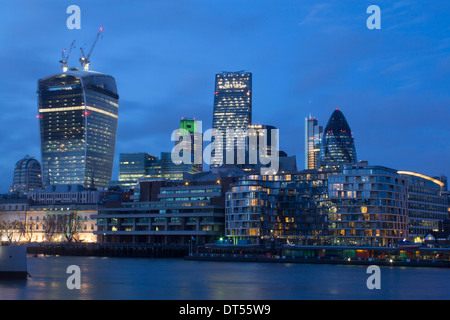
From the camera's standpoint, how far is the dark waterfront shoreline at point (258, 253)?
12031cm

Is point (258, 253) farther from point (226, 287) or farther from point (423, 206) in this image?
point (226, 287)

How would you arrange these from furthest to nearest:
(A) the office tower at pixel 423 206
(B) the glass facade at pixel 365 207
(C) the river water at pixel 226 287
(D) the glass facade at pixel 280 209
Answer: (A) the office tower at pixel 423 206, (D) the glass facade at pixel 280 209, (B) the glass facade at pixel 365 207, (C) the river water at pixel 226 287

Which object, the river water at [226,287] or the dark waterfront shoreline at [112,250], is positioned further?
the dark waterfront shoreline at [112,250]

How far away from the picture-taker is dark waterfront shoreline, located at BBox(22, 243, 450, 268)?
4737 inches

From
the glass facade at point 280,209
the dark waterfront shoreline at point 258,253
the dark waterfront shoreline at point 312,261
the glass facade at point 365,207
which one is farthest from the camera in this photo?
the glass facade at point 280,209

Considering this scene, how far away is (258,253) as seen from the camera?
145 metres

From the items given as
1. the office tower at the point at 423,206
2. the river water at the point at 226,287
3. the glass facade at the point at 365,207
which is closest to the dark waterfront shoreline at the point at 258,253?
the glass facade at the point at 365,207

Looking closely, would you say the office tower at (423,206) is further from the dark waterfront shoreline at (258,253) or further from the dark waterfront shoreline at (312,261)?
the dark waterfront shoreline at (312,261)

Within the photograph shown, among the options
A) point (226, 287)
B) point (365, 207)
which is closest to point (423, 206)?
point (365, 207)

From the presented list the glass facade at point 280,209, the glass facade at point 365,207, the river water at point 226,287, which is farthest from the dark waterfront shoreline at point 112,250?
the river water at point 226,287

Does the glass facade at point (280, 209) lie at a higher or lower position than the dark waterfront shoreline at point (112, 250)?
higher
